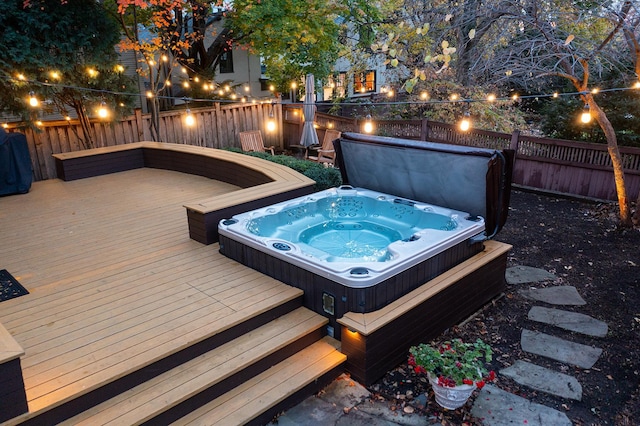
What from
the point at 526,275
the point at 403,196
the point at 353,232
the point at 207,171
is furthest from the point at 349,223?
the point at 207,171

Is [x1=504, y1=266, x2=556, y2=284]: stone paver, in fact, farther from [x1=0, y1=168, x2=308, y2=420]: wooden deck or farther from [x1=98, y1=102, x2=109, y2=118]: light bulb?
[x1=98, y1=102, x2=109, y2=118]: light bulb

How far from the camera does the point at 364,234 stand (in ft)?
21.0

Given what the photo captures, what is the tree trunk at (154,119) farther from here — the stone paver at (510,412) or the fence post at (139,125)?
the stone paver at (510,412)

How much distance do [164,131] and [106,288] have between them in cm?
652

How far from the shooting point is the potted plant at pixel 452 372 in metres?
3.45

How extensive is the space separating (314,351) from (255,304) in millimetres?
654

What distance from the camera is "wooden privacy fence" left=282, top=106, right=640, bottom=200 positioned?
26.6 ft

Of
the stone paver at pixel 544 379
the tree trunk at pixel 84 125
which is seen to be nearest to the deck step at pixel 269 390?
the stone paver at pixel 544 379

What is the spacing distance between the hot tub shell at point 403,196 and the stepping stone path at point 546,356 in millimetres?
957

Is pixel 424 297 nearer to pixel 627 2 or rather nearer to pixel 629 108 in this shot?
pixel 627 2

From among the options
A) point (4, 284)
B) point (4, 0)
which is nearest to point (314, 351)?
point (4, 284)

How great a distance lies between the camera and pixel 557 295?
5.38 meters

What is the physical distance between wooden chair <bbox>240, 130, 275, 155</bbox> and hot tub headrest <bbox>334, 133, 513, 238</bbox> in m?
5.17

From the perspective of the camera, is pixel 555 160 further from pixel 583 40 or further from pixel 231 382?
pixel 231 382
